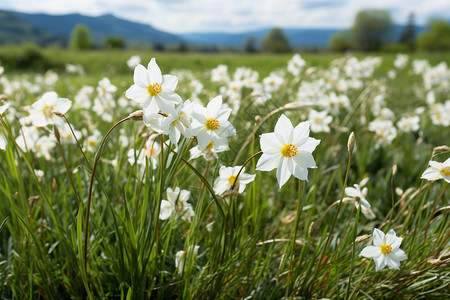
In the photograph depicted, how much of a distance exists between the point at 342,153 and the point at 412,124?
737mm

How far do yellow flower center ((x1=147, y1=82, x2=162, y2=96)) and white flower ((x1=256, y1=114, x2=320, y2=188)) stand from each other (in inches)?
13.5

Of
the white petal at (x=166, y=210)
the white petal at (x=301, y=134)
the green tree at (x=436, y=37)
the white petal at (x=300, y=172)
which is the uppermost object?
the green tree at (x=436, y=37)

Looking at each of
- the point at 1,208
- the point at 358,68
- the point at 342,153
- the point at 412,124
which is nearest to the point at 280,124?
the point at 1,208

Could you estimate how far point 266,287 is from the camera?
1.52m

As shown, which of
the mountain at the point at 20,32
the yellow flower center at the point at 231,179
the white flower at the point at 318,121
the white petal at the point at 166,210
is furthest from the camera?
the mountain at the point at 20,32

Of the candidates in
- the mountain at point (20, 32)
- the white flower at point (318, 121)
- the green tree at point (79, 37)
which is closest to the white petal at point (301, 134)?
the white flower at point (318, 121)

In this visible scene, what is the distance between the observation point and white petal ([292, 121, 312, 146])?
112cm

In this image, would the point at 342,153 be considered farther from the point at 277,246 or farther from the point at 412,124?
the point at 277,246

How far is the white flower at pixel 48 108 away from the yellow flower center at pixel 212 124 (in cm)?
67

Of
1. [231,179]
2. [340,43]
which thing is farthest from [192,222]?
[340,43]

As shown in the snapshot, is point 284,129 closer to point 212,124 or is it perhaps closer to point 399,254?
point 212,124

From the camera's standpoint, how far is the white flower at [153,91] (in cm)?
104

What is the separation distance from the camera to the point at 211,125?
3.74 ft

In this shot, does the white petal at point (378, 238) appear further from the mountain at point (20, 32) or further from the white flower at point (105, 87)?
the mountain at point (20, 32)
